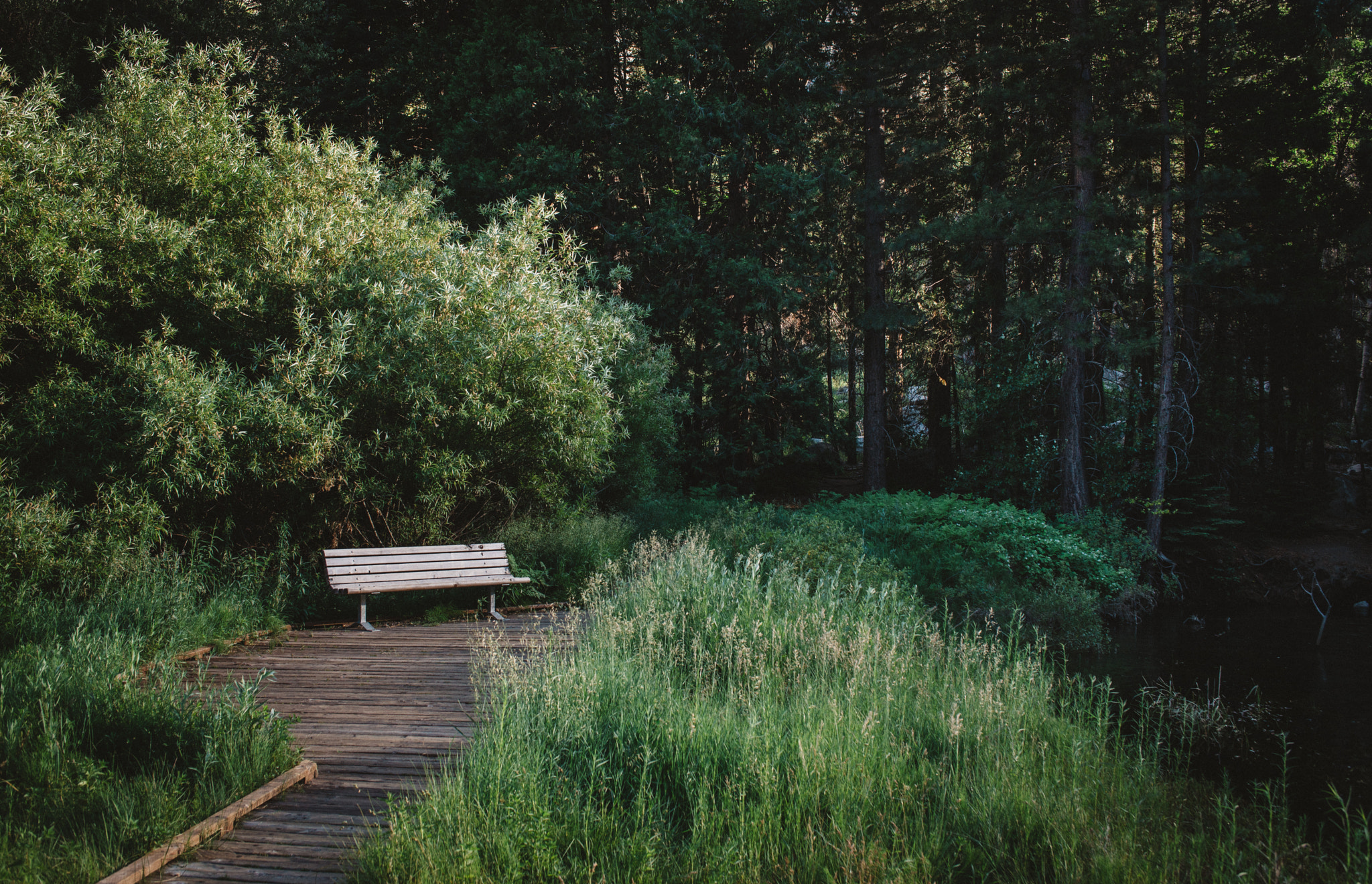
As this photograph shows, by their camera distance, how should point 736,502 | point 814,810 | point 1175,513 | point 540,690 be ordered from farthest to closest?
point 1175,513 → point 736,502 → point 540,690 → point 814,810

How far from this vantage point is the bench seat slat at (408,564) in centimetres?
796

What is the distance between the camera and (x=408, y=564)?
836 centimetres

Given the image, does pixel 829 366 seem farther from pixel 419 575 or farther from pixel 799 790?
pixel 799 790

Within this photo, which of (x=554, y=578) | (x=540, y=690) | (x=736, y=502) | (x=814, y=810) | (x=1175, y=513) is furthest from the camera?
(x=1175, y=513)

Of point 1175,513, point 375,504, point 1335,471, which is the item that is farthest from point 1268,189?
point 375,504

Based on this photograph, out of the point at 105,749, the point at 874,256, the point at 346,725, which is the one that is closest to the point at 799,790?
the point at 346,725

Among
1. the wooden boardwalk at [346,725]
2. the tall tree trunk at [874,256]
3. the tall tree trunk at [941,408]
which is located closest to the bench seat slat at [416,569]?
the wooden boardwalk at [346,725]

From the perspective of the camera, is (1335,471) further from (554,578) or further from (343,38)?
(343,38)

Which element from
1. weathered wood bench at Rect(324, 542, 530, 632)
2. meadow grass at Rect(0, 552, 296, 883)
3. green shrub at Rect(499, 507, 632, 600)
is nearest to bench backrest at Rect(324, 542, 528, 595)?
weathered wood bench at Rect(324, 542, 530, 632)

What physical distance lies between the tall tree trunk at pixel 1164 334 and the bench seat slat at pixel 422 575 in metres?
12.3

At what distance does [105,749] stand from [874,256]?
17374 millimetres

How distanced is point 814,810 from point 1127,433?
53.9ft

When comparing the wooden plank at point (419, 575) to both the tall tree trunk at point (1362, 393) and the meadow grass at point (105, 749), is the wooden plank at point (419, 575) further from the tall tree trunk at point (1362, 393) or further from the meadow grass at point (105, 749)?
the tall tree trunk at point (1362, 393)

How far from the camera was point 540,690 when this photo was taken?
457 cm
